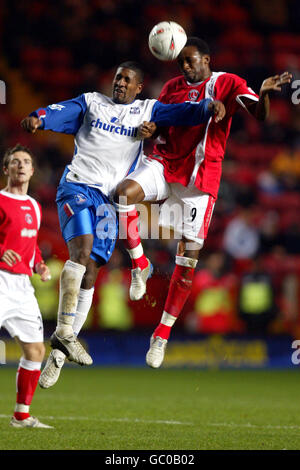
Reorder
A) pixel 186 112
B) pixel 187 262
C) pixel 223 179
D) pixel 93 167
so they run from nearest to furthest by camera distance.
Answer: pixel 186 112 → pixel 93 167 → pixel 187 262 → pixel 223 179

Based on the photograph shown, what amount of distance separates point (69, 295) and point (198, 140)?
6.00 ft

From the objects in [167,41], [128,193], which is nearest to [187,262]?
[128,193]

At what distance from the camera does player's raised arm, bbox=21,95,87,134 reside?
267 inches

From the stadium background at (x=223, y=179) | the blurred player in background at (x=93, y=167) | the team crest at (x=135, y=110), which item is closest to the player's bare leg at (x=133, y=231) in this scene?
the blurred player in background at (x=93, y=167)

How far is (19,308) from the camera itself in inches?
288

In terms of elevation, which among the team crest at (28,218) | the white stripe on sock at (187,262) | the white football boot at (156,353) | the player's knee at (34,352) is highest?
the team crest at (28,218)

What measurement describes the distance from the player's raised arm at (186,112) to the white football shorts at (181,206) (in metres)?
0.49

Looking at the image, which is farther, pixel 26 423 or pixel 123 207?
pixel 26 423

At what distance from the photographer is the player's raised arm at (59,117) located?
6777 millimetres

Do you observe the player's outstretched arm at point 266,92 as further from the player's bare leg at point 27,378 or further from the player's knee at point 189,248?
the player's bare leg at point 27,378

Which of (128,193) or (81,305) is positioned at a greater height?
(128,193)

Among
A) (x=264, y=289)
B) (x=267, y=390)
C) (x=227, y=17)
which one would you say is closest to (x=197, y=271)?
(x=264, y=289)

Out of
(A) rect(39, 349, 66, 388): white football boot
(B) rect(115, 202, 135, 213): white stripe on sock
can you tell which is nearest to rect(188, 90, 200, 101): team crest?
(B) rect(115, 202, 135, 213): white stripe on sock

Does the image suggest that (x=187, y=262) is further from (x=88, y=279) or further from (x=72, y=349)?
(x=72, y=349)
